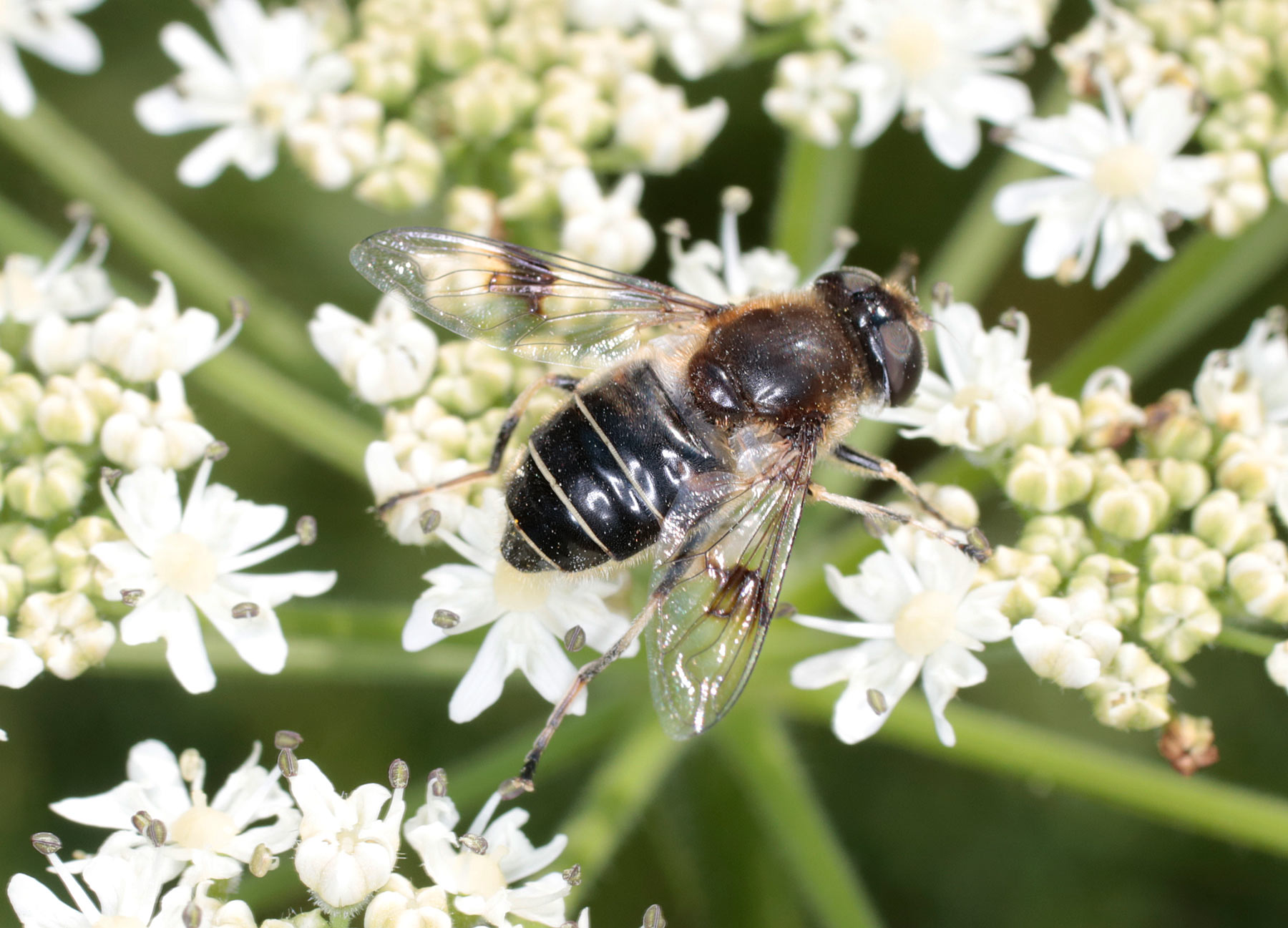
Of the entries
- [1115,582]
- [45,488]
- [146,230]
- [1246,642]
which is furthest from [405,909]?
[146,230]

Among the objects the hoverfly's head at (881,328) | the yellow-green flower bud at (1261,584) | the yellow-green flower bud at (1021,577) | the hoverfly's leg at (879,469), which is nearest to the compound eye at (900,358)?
the hoverfly's head at (881,328)

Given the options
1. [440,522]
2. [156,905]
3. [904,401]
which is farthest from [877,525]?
[156,905]

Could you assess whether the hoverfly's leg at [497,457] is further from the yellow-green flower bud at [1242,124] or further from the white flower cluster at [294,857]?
the yellow-green flower bud at [1242,124]

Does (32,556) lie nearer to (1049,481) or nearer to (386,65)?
(386,65)

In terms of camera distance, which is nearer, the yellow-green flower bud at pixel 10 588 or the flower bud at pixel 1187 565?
the yellow-green flower bud at pixel 10 588

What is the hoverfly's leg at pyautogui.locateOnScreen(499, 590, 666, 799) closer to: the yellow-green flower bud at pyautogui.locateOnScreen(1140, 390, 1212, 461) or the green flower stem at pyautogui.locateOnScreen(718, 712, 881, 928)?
the green flower stem at pyautogui.locateOnScreen(718, 712, 881, 928)

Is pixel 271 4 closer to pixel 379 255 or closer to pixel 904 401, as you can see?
pixel 379 255

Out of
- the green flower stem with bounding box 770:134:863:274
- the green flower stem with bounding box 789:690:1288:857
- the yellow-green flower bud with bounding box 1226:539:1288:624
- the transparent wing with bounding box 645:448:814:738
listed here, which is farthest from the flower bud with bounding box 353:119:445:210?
the yellow-green flower bud with bounding box 1226:539:1288:624
